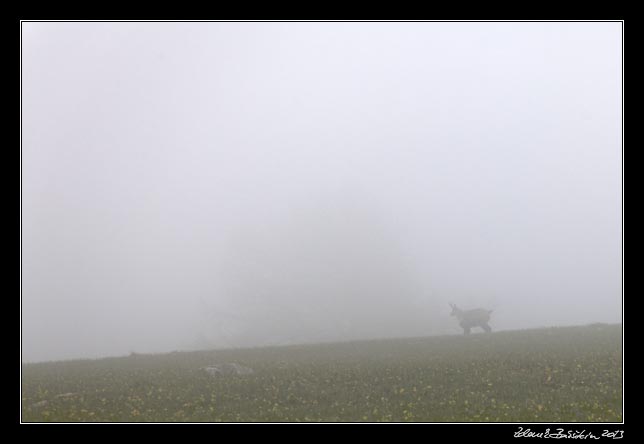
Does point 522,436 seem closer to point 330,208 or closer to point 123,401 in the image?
point 123,401

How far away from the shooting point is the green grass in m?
18.6

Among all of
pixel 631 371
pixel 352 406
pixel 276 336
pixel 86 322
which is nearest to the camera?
pixel 631 371

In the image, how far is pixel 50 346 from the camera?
5561 inches

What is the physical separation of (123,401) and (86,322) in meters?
185

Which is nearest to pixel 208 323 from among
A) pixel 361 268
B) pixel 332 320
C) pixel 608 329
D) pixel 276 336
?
pixel 276 336

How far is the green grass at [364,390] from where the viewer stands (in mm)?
18562

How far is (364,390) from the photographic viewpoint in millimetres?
22859
